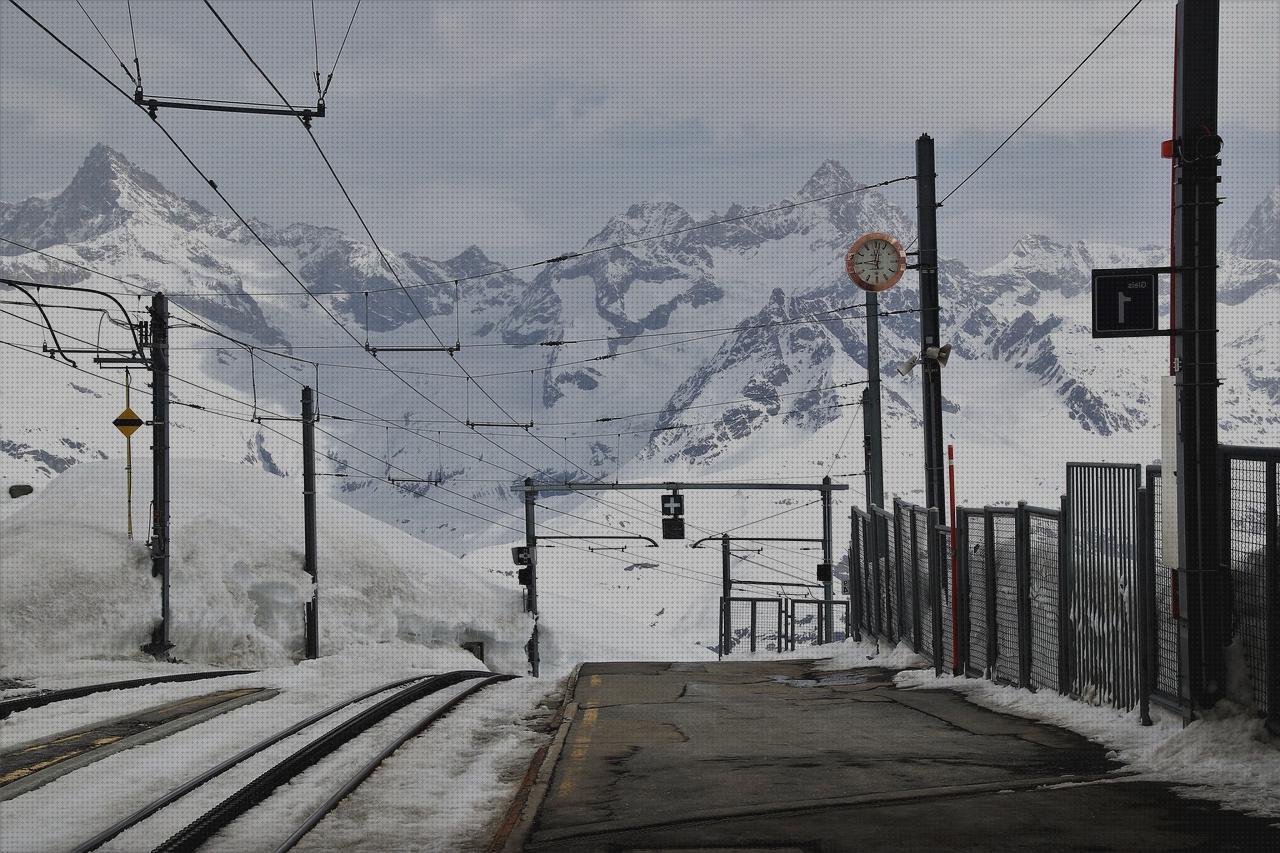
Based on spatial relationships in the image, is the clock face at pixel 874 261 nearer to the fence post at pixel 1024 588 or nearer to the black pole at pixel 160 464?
the fence post at pixel 1024 588

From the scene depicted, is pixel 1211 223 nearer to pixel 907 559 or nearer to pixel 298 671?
pixel 907 559

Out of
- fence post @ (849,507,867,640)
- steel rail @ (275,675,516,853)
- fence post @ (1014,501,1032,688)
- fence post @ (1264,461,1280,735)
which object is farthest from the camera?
fence post @ (849,507,867,640)

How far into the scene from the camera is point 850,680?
16375 millimetres

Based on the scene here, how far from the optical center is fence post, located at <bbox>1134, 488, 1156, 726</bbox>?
31.7 ft

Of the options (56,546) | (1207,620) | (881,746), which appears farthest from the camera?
(56,546)

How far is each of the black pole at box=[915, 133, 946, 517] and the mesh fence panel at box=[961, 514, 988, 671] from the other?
147 inches

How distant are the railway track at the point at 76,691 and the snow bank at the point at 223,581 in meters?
3.49

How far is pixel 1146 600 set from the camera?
9.68 m

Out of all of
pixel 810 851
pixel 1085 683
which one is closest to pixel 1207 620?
pixel 1085 683

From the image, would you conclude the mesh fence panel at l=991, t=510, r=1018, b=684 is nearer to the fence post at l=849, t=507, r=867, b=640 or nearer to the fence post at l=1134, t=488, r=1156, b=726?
the fence post at l=1134, t=488, r=1156, b=726

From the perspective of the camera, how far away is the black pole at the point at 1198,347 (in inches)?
347

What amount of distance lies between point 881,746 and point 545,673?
44.4 metres

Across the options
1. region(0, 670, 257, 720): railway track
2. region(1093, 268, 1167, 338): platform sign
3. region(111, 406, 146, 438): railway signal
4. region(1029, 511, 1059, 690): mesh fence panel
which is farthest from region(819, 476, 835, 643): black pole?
region(1093, 268, 1167, 338): platform sign

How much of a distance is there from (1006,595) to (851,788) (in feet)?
18.5
